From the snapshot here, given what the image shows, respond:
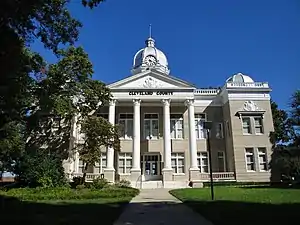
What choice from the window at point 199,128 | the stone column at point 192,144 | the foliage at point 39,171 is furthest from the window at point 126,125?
the foliage at point 39,171

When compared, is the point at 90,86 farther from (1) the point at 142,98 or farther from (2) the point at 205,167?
(2) the point at 205,167

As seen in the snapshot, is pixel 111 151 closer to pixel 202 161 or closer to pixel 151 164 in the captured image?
pixel 151 164

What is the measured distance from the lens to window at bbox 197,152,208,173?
3472 cm

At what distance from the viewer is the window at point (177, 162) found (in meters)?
34.1

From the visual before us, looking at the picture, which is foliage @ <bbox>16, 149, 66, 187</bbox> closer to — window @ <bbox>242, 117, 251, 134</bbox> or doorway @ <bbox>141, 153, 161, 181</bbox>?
doorway @ <bbox>141, 153, 161, 181</bbox>

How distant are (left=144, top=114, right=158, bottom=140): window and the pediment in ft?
12.4

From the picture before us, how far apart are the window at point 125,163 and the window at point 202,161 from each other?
7.74 metres

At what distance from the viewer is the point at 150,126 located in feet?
116

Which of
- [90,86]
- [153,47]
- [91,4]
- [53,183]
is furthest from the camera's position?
[153,47]

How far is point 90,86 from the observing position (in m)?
27.9

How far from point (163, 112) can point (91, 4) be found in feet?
77.9

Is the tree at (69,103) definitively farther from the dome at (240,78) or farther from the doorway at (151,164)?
the dome at (240,78)

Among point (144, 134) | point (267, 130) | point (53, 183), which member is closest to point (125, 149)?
point (144, 134)

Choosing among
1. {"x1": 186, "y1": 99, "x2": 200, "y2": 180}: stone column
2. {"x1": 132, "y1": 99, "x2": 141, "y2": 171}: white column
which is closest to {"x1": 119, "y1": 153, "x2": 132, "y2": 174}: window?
{"x1": 132, "y1": 99, "x2": 141, "y2": 171}: white column
